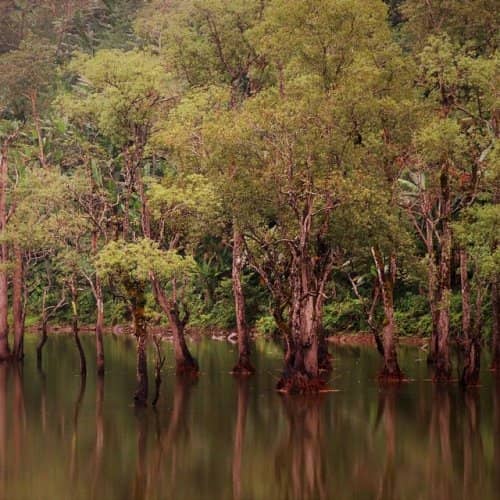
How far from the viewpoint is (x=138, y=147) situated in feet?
129

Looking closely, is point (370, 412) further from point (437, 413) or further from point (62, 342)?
point (62, 342)

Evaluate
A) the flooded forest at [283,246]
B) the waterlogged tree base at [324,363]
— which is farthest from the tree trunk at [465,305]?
the waterlogged tree base at [324,363]

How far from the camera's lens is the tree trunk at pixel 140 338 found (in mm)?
33531

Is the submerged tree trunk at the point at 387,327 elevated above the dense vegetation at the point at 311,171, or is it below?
below

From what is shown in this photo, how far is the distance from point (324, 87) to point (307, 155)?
3803 millimetres

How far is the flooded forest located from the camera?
2603cm

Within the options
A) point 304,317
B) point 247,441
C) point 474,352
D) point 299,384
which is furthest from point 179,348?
point 247,441

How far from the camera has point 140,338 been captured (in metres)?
33.5

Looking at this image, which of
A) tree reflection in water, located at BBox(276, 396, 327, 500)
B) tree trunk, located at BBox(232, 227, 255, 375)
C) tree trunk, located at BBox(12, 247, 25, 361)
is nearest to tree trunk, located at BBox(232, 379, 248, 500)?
tree reflection in water, located at BBox(276, 396, 327, 500)

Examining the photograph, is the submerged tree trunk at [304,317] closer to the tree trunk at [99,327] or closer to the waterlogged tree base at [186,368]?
the waterlogged tree base at [186,368]

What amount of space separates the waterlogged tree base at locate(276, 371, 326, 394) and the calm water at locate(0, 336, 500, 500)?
0.68 meters

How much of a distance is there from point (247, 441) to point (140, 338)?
5.95m

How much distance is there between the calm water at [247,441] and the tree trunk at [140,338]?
27.4 inches

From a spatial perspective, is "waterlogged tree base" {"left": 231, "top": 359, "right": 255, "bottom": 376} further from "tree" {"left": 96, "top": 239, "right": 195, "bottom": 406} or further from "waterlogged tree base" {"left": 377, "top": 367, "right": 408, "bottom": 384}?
"tree" {"left": 96, "top": 239, "right": 195, "bottom": 406}
